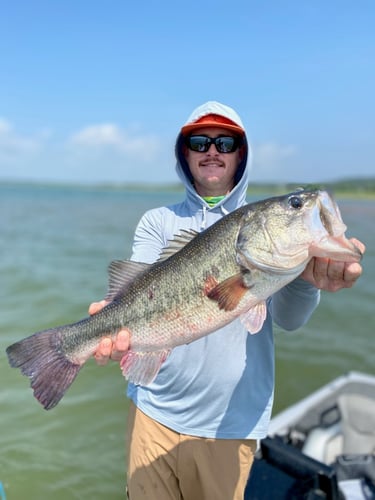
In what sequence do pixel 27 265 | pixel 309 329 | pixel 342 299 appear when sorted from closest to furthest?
pixel 309 329
pixel 342 299
pixel 27 265

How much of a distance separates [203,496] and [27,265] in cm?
1641

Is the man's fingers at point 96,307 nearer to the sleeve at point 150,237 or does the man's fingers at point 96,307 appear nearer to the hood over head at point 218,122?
the sleeve at point 150,237

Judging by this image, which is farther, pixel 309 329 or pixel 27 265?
pixel 27 265

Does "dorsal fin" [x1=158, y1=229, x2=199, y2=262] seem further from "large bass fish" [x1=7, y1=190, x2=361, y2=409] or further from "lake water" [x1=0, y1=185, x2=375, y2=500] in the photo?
"lake water" [x1=0, y1=185, x2=375, y2=500]

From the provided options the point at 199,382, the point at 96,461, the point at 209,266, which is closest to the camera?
the point at 209,266

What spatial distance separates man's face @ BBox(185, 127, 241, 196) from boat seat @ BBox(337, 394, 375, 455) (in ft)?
12.4

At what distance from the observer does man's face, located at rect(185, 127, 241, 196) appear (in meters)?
3.86

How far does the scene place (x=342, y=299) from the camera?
51.8 ft

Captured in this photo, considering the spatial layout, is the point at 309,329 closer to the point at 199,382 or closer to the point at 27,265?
the point at 199,382

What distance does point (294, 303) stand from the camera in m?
3.31

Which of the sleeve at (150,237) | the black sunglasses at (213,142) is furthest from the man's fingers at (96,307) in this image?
the black sunglasses at (213,142)

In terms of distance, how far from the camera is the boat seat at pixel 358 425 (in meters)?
5.80

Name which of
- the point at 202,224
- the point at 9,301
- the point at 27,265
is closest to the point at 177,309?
the point at 202,224

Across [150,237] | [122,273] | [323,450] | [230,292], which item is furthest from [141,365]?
[323,450]
